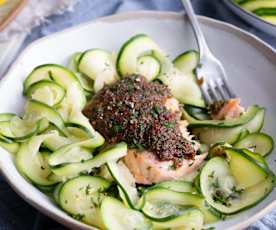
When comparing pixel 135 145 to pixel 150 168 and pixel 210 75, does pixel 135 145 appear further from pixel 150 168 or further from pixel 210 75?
pixel 210 75

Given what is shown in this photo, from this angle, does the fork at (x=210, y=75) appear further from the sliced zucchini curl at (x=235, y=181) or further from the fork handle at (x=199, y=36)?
the sliced zucchini curl at (x=235, y=181)

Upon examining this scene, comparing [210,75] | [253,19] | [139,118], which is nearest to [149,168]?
[139,118]

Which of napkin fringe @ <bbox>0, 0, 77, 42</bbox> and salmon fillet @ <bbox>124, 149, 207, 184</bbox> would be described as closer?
salmon fillet @ <bbox>124, 149, 207, 184</bbox>

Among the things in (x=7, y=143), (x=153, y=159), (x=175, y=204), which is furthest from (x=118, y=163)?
(x=7, y=143)

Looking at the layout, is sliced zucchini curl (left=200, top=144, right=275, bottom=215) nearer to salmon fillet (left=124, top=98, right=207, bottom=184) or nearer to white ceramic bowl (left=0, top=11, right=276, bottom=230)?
salmon fillet (left=124, top=98, right=207, bottom=184)

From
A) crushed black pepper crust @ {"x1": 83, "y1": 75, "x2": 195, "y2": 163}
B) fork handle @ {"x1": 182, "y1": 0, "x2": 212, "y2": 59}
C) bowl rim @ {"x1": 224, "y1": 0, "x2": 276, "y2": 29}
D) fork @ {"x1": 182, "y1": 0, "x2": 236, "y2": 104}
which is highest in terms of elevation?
bowl rim @ {"x1": 224, "y1": 0, "x2": 276, "y2": 29}

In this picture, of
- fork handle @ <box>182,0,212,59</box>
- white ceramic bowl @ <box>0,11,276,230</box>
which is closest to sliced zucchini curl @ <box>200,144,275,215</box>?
white ceramic bowl @ <box>0,11,276,230</box>
